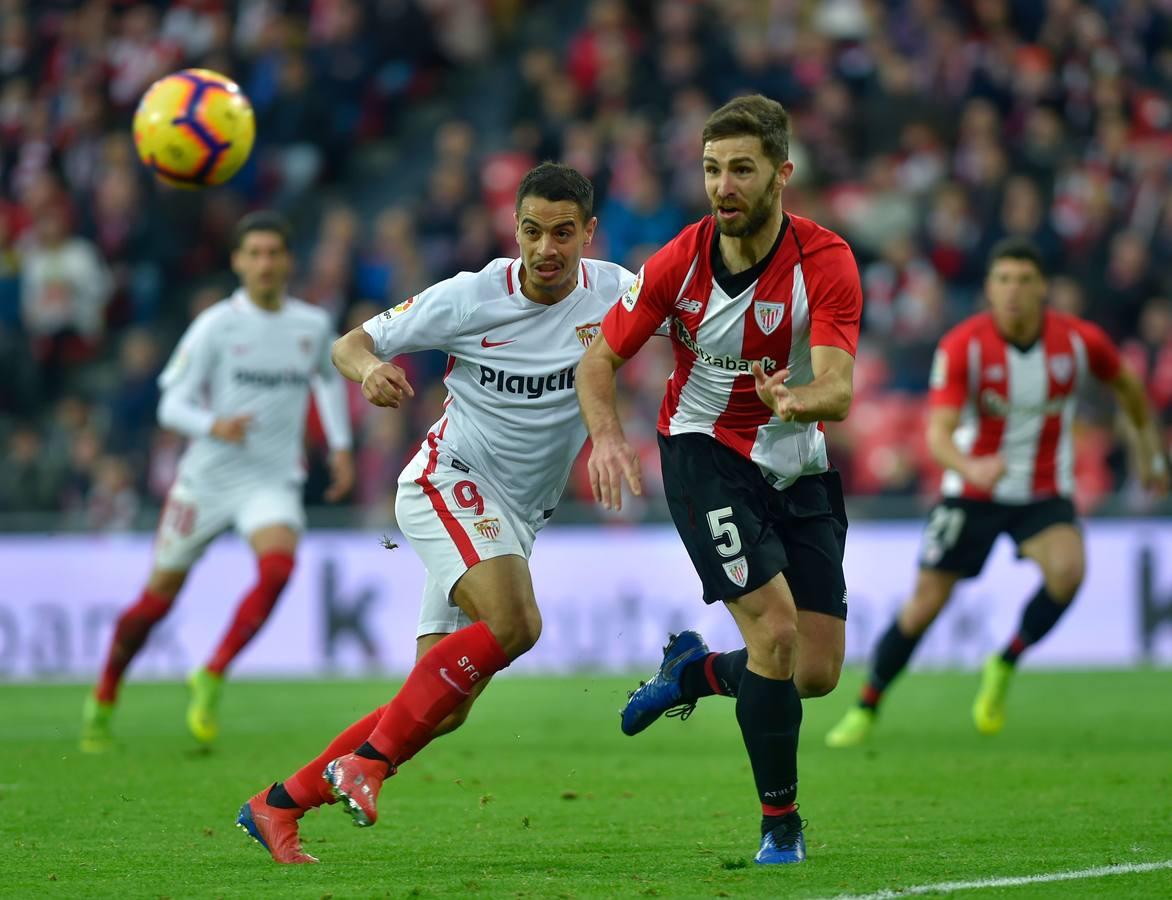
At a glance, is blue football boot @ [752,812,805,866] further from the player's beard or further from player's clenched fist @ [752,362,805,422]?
the player's beard

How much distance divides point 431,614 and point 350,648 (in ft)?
29.2

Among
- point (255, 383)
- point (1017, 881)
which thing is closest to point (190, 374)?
point (255, 383)

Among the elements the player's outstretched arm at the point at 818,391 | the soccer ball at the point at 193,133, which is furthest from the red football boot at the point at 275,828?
the soccer ball at the point at 193,133

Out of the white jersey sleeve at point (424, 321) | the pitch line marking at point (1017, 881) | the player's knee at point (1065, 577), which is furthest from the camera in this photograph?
the player's knee at point (1065, 577)

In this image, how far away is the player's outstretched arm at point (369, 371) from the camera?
21.0ft

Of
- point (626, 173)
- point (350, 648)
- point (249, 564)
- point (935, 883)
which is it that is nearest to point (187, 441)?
point (249, 564)

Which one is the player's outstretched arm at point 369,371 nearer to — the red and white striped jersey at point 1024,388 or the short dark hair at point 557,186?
the short dark hair at point 557,186

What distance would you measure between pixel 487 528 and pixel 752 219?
153cm

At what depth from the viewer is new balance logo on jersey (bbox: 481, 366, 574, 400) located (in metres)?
7.19

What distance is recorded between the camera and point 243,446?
11414mm

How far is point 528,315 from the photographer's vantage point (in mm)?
7188

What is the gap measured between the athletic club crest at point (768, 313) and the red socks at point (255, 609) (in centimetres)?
503

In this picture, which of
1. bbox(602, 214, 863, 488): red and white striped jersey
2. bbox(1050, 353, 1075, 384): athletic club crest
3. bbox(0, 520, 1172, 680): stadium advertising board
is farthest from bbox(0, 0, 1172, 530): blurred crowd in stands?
bbox(602, 214, 863, 488): red and white striped jersey

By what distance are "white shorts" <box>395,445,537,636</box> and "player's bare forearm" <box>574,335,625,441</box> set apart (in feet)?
2.24
